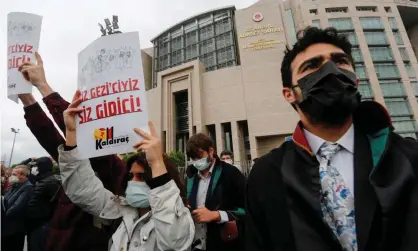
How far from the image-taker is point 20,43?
193 centimetres

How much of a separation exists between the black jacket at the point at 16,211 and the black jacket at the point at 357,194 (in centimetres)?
383

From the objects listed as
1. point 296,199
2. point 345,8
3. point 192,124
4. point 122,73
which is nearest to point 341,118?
point 296,199

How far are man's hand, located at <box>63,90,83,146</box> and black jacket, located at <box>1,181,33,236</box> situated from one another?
2761 millimetres

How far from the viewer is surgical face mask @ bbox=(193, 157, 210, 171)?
2541 millimetres

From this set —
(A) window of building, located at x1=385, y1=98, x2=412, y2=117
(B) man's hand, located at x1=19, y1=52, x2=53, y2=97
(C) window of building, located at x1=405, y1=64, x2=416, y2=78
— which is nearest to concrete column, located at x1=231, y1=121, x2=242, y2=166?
(A) window of building, located at x1=385, y1=98, x2=412, y2=117

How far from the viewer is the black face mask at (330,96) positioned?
115cm

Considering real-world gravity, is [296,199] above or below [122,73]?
below

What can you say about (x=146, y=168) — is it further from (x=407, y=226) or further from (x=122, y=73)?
(x=407, y=226)

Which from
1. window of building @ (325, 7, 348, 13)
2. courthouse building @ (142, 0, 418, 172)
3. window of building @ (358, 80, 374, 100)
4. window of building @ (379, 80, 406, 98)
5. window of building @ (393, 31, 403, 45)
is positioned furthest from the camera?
window of building @ (325, 7, 348, 13)

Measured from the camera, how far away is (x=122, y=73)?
62.5 inches

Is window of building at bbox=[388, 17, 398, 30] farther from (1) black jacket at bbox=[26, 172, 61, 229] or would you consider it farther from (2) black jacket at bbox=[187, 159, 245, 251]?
(1) black jacket at bbox=[26, 172, 61, 229]

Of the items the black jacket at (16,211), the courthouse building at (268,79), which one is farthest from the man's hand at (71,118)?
the courthouse building at (268,79)

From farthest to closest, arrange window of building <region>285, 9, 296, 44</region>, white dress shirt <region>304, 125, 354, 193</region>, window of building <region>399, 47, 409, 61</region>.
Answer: window of building <region>399, 47, 409, 61</region>, window of building <region>285, 9, 296, 44</region>, white dress shirt <region>304, 125, 354, 193</region>

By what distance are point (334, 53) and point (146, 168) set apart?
1.50 metres
